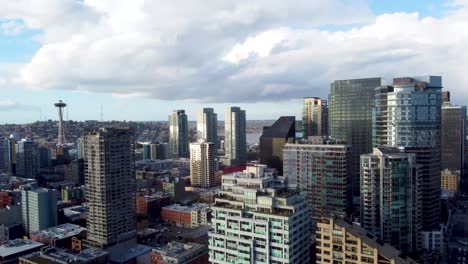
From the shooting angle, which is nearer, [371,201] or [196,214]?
[371,201]

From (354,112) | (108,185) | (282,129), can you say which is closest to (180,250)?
(108,185)

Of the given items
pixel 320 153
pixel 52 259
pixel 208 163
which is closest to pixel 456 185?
pixel 320 153

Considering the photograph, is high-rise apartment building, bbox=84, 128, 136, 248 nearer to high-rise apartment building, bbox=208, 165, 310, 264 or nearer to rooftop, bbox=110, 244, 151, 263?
rooftop, bbox=110, 244, 151, 263

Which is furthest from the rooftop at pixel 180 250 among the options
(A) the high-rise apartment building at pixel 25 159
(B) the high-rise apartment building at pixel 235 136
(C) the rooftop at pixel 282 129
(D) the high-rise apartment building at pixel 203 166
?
(B) the high-rise apartment building at pixel 235 136

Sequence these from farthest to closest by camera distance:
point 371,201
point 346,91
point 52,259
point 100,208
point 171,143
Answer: point 171,143 < point 346,91 < point 100,208 < point 371,201 < point 52,259

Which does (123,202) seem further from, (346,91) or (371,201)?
(346,91)

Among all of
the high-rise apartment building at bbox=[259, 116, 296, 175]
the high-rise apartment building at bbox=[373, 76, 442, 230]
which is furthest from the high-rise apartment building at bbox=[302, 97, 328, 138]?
the high-rise apartment building at bbox=[373, 76, 442, 230]

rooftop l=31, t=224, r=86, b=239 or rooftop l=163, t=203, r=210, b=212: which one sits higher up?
rooftop l=163, t=203, r=210, b=212
